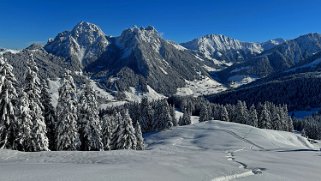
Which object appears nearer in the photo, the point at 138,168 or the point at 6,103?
the point at 138,168

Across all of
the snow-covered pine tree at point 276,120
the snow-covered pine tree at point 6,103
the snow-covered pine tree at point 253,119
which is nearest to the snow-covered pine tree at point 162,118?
the snow-covered pine tree at point 253,119

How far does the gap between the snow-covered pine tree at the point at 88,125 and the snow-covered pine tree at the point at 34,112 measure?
36.8 ft

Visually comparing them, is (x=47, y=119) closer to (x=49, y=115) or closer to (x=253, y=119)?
(x=49, y=115)

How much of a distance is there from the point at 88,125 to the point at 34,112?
1348cm

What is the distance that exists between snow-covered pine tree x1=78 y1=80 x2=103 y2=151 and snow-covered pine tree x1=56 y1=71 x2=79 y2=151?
353 centimetres

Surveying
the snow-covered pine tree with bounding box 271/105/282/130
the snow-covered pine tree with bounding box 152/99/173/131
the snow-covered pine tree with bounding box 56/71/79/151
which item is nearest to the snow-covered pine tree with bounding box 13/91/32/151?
the snow-covered pine tree with bounding box 56/71/79/151

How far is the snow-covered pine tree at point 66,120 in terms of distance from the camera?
54.0 m

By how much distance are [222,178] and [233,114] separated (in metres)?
145

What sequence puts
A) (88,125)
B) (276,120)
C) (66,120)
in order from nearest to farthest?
(66,120) < (88,125) < (276,120)

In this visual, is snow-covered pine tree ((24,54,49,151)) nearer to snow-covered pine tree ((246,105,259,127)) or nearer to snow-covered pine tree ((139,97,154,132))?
snow-covered pine tree ((139,97,154,132))

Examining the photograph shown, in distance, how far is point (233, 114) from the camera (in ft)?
538

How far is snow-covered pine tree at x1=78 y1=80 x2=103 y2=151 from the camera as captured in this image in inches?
2338

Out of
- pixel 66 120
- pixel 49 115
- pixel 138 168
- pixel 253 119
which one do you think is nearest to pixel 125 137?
pixel 49 115

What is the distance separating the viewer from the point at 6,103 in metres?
43.3
